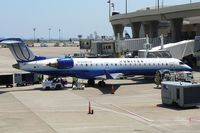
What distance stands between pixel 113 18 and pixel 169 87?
240ft

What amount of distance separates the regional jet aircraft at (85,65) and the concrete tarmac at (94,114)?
8.35ft

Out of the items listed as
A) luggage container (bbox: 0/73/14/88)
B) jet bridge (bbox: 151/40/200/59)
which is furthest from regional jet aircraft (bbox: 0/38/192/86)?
jet bridge (bbox: 151/40/200/59)

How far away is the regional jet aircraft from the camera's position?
127ft

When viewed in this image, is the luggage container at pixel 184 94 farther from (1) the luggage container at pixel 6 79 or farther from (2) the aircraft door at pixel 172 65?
(1) the luggage container at pixel 6 79

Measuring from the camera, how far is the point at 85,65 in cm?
4119

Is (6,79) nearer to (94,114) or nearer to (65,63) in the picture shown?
(65,63)

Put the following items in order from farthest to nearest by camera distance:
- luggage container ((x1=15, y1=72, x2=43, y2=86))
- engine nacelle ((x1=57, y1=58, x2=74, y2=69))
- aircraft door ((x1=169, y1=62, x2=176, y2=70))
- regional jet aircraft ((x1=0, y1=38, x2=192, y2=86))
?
aircraft door ((x1=169, y1=62, x2=176, y2=70))
luggage container ((x1=15, y1=72, x2=43, y2=86))
engine nacelle ((x1=57, y1=58, x2=74, y2=69))
regional jet aircraft ((x1=0, y1=38, x2=192, y2=86))

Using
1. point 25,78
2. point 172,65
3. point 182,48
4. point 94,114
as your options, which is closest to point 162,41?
point 182,48

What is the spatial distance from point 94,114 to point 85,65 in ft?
51.3

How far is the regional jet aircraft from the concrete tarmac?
255cm

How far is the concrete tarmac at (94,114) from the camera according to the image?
854 inches

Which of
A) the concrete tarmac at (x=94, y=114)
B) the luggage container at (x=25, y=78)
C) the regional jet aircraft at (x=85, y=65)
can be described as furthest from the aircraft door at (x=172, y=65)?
the luggage container at (x=25, y=78)

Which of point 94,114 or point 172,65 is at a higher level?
point 172,65

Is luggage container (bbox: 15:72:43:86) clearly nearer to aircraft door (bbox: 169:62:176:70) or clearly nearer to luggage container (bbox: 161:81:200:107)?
aircraft door (bbox: 169:62:176:70)
